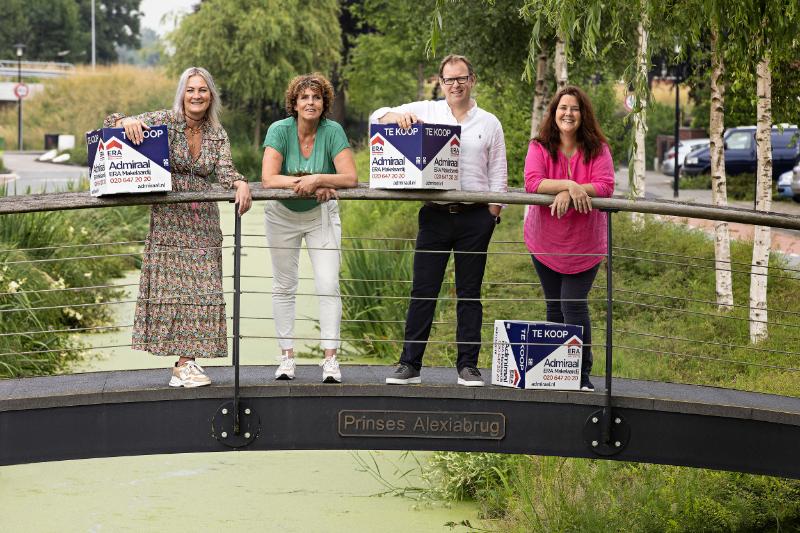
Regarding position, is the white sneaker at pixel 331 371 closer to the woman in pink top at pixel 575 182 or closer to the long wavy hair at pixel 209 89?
the woman in pink top at pixel 575 182

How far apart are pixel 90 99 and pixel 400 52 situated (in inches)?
942

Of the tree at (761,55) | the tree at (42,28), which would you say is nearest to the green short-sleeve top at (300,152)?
the tree at (761,55)

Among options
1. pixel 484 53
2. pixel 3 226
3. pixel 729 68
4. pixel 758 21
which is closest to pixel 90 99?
pixel 484 53

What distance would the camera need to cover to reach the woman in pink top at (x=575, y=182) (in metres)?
6.53

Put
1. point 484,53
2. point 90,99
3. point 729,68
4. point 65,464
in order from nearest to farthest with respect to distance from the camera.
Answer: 1. point 65,464
2. point 729,68
3. point 484,53
4. point 90,99

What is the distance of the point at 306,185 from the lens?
636cm

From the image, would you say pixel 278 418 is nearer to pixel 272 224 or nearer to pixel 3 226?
pixel 272 224

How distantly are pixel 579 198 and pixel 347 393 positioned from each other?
4.47 ft

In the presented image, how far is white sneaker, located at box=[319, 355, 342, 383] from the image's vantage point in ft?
21.8

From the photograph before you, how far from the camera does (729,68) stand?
11281mm

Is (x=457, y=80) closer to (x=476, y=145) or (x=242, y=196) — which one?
(x=476, y=145)

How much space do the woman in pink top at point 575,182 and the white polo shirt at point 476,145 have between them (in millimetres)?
143

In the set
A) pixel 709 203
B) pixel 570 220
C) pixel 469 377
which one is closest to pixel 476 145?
pixel 570 220

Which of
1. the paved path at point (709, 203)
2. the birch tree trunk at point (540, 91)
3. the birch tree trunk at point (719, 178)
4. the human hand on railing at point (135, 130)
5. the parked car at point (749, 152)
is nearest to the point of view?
the human hand on railing at point (135, 130)
